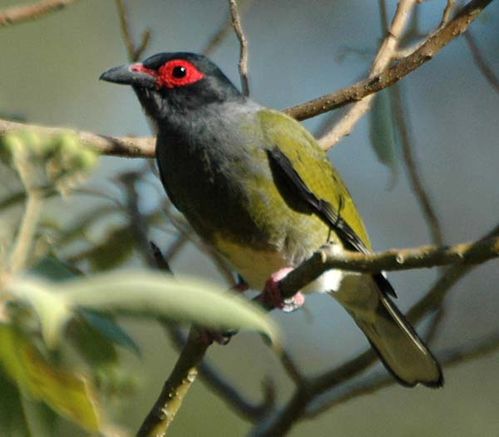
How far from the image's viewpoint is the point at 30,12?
9.00ft

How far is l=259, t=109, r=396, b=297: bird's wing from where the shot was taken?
406 cm

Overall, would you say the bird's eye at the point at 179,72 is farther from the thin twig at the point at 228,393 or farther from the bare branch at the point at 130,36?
the thin twig at the point at 228,393

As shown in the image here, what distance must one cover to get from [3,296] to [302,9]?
7276mm

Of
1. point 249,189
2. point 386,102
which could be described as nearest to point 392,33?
point 386,102

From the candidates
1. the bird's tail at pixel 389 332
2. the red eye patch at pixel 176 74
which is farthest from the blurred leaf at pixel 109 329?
the red eye patch at pixel 176 74

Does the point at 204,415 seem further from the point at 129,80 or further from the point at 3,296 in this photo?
the point at 3,296

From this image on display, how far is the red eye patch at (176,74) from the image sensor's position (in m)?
4.23

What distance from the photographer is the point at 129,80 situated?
4.11 metres

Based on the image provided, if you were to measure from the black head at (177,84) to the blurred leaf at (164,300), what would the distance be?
2684mm

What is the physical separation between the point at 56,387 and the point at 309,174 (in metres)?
2.54

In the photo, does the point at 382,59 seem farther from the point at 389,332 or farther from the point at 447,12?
the point at 389,332

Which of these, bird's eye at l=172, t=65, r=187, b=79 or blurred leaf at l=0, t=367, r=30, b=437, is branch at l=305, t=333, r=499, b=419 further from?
blurred leaf at l=0, t=367, r=30, b=437

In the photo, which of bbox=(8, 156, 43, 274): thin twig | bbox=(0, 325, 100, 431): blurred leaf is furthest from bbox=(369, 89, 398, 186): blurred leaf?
bbox=(0, 325, 100, 431): blurred leaf

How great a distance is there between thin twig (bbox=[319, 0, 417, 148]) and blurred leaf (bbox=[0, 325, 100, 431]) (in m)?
2.24
